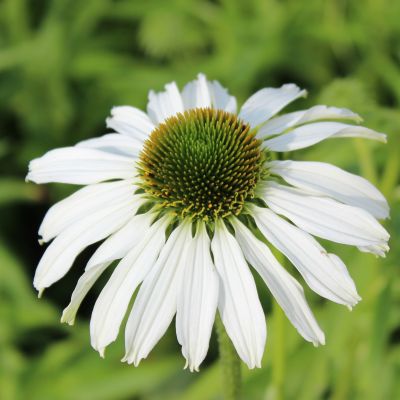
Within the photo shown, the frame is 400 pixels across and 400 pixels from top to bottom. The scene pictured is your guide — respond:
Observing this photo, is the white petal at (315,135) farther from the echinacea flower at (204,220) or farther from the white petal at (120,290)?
the white petal at (120,290)

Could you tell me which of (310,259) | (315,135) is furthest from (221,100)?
(310,259)

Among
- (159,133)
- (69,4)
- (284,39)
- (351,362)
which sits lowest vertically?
(351,362)

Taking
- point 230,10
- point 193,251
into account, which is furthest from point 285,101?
point 230,10

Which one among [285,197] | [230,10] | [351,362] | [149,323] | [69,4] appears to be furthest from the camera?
[69,4]

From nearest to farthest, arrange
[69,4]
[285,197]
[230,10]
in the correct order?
1. [285,197]
2. [230,10]
3. [69,4]

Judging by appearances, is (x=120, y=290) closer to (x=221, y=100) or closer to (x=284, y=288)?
(x=284, y=288)

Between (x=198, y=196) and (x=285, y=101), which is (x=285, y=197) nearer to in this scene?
(x=198, y=196)
